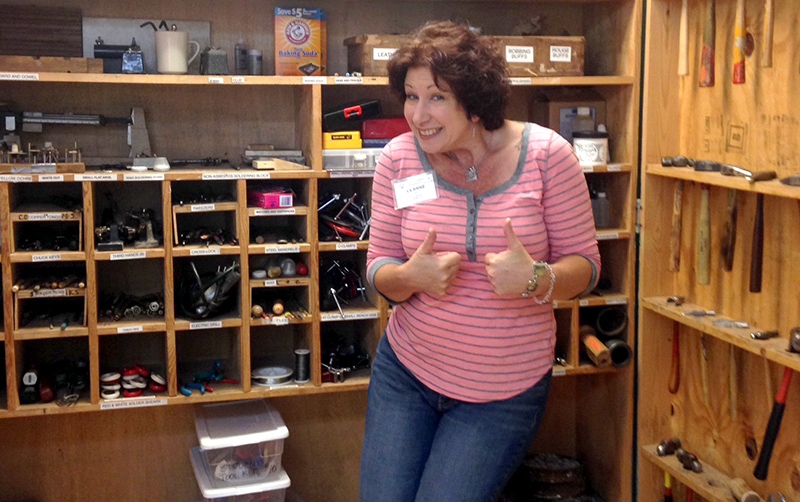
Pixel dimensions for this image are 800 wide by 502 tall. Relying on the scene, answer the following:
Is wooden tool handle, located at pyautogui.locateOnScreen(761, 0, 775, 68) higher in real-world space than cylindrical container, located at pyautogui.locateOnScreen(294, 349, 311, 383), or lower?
higher

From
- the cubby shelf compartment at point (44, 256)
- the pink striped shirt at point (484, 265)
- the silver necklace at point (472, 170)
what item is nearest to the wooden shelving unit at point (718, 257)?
the pink striped shirt at point (484, 265)

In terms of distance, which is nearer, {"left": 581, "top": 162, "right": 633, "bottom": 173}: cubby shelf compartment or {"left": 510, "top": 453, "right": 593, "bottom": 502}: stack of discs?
{"left": 581, "top": 162, "right": 633, "bottom": 173}: cubby shelf compartment

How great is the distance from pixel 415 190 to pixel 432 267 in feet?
0.76

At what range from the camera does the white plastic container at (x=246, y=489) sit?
2859 mm

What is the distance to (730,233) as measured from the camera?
2.54m

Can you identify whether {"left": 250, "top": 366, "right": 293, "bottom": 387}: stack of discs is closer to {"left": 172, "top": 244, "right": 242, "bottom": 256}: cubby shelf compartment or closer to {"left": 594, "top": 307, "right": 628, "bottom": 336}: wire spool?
{"left": 172, "top": 244, "right": 242, "bottom": 256}: cubby shelf compartment

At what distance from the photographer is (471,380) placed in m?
1.92

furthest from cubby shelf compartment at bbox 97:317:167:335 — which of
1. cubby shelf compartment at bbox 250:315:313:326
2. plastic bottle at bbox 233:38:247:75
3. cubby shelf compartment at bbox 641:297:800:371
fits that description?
cubby shelf compartment at bbox 641:297:800:371

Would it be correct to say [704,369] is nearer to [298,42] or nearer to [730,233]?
[730,233]

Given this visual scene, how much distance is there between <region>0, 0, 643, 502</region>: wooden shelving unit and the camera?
281 centimetres

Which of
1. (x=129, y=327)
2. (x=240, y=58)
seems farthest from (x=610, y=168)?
(x=129, y=327)

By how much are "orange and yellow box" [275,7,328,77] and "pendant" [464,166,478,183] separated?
113 cm

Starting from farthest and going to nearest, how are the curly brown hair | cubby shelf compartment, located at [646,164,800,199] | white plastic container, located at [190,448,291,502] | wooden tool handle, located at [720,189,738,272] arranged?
white plastic container, located at [190,448,291,502], wooden tool handle, located at [720,189,738,272], cubby shelf compartment, located at [646,164,800,199], the curly brown hair

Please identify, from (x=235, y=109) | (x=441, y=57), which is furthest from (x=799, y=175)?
(x=235, y=109)
